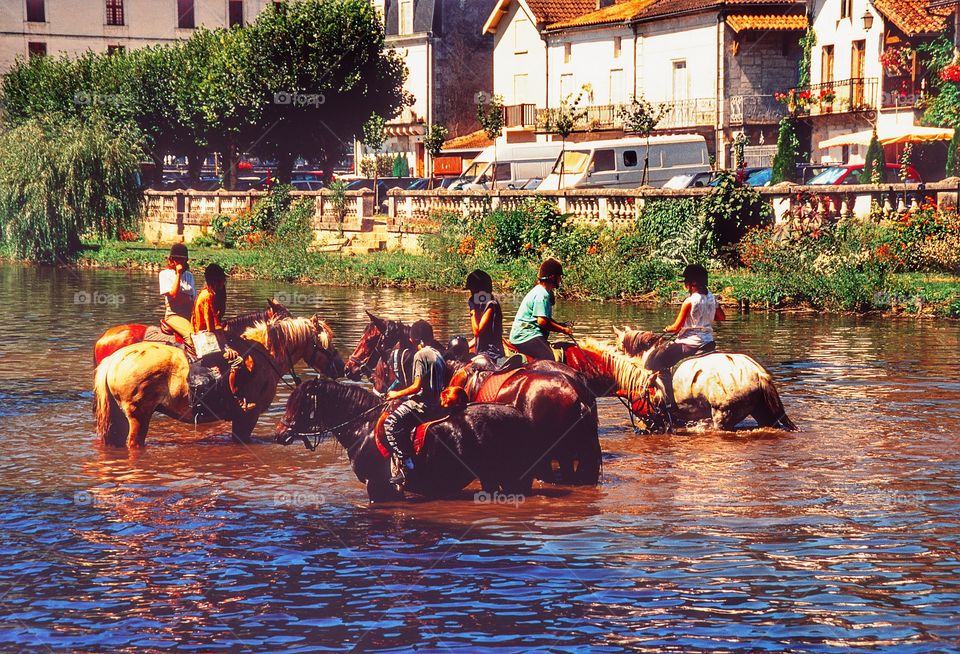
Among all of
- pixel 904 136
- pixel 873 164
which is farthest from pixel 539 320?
pixel 904 136

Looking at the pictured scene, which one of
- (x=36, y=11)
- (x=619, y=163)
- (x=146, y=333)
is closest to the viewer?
(x=146, y=333)

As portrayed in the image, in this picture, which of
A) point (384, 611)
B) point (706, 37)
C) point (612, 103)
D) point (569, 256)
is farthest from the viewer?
point (612, 103)

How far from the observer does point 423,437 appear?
13281 millimetres

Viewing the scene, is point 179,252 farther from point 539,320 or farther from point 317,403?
point 317,403

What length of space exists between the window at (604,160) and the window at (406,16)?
99.7 feet

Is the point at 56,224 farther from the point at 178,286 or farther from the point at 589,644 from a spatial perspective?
the point at 589,644

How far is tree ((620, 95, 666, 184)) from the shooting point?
193 ft

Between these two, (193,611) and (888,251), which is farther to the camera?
(888,251)

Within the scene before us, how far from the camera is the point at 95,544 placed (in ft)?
40.7

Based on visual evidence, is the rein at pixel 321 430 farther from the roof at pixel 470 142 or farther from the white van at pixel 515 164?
the roof at pixel 470 142

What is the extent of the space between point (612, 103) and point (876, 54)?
15.2m

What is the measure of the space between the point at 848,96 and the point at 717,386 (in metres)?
43.5

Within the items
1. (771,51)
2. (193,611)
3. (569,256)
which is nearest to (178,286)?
(193,611)

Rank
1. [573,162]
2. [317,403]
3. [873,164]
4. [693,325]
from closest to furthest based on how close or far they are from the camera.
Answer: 1. [317,403]
2. [693,325]
3. [873,164]
4. [573,162]
